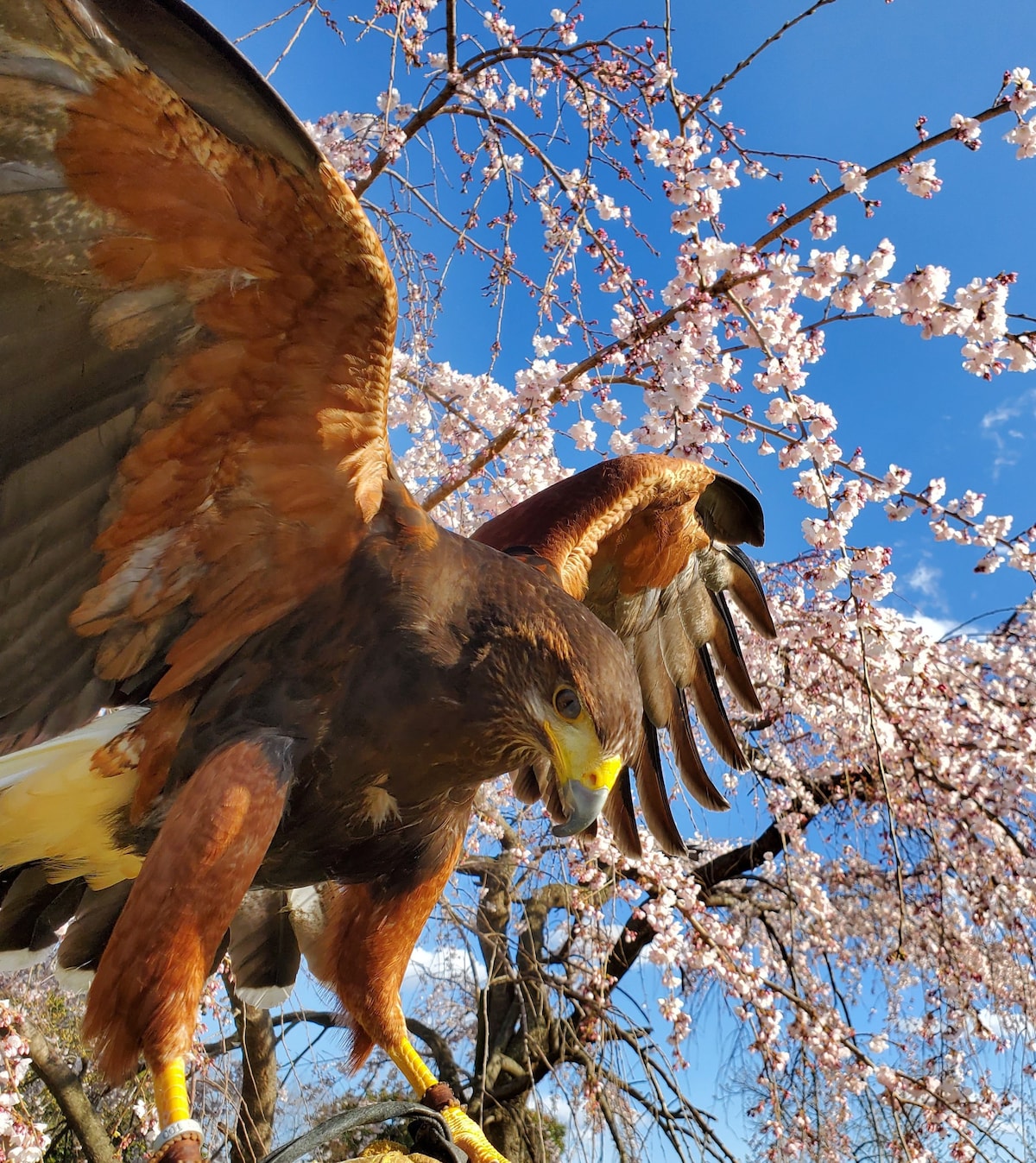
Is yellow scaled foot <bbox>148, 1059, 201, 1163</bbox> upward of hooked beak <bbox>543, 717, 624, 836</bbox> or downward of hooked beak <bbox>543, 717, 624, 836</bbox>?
downward

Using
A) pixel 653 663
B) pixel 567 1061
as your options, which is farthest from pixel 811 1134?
pixel 653 663

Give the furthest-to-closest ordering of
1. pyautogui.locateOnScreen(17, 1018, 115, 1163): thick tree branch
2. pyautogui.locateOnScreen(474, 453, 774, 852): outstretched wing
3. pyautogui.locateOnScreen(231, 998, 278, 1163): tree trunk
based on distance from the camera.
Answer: pyautogui.locateOnScreen(231, 998, 278, 1163): tree trunk < pyautogui.locateOnScreen(17, 1018, 115, 1163): thick tree branch < pyautogui.locateOnScreen(474, 453, 774, 852): outstretched wing

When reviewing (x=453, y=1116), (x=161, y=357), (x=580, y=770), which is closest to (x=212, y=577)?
(x=161, y=357)

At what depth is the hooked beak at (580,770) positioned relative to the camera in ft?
5.36

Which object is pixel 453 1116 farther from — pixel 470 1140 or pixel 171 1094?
pixel 171 1094

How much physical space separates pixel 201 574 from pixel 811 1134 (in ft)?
16.7

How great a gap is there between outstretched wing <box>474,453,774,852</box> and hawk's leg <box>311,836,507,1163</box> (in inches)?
23.7

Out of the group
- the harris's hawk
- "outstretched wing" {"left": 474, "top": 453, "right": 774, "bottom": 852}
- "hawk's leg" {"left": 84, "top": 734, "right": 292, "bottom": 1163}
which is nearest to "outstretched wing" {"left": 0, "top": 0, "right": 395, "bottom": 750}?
the harris's hawk

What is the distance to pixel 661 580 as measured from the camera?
10.0 ft

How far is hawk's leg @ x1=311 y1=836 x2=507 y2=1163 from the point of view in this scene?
1927mm

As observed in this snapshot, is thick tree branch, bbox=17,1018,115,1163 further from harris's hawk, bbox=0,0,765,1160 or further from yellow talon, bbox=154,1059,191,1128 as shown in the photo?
yellow talon, bbox=154,1059,191,1128

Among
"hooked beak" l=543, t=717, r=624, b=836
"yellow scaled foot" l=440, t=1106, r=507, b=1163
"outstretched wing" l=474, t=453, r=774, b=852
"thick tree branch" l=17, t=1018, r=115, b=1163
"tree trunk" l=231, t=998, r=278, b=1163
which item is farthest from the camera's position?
"tree trunk" l=231, t=998, r=278, b=1163

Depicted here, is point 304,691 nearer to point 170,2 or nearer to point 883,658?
point 170,2

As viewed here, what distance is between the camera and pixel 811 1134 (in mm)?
5031
